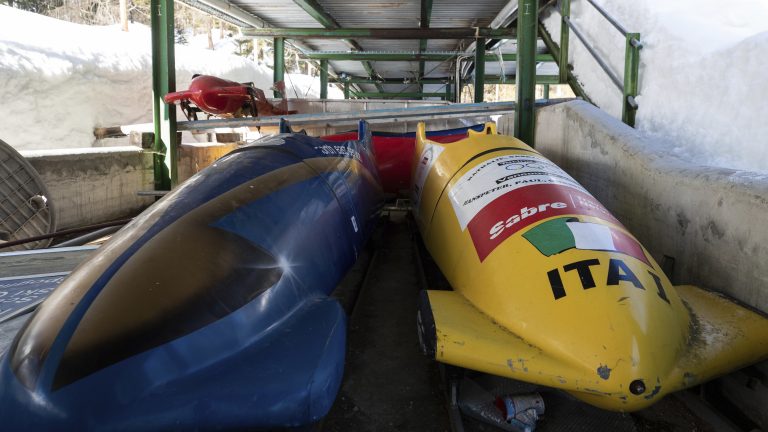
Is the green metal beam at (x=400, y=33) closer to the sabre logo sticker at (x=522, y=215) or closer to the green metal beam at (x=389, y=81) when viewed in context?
the sabre logo sticker at (x=522, y=215)

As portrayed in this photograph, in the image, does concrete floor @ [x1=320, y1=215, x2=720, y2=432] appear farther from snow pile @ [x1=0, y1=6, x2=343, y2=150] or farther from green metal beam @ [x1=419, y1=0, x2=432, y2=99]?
snow pile @ [x1=0, y1=6, x2=343, y2=150]

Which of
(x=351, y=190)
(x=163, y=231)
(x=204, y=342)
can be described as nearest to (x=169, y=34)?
(x=351, y=190)

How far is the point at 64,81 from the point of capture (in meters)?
10.2

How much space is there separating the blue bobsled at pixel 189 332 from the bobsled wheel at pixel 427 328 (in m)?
0.31

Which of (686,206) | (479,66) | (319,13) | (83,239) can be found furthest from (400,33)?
(686,206)

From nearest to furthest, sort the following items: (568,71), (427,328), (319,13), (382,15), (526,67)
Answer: (427,328)
(526,67)
(568,71)
(319,13)
(382,15)

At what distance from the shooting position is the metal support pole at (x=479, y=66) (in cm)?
855

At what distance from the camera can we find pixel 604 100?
16.8 ft

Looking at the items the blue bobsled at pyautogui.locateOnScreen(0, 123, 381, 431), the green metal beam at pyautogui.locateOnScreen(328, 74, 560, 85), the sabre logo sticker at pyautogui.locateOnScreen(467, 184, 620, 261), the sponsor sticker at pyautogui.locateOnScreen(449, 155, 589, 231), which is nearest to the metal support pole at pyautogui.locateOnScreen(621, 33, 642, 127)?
the sponsor sticker at pyautogui.locateOnScreen(449, 155, 589, 231)

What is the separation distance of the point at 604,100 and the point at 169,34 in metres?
A: 4.57

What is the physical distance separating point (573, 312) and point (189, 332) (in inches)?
40.5

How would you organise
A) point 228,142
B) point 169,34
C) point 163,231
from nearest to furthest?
point 163,231
point 169,34
point 228,142

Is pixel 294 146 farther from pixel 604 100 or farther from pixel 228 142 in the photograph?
pixel 228 142

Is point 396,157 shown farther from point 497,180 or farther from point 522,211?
point 522,211
